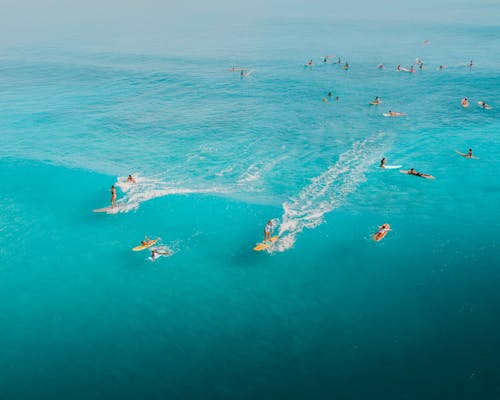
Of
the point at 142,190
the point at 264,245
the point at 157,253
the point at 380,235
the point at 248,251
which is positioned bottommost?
the point at 157,253

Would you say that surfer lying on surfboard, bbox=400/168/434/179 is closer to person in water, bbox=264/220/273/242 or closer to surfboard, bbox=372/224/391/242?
surfboard, bbox=372/224/391/242

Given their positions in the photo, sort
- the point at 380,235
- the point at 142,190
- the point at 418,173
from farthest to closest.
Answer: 1. the point at 418,173
2. the point at 142,190
3. the point at 380,235

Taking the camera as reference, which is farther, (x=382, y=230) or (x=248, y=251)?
(x=382, y=230)

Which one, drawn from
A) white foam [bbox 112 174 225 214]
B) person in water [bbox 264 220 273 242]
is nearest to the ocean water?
white foam [bbox 112 174 225 214]

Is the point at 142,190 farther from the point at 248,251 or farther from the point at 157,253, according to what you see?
the point at 248,251

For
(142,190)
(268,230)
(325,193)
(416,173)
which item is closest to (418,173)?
(416,173)

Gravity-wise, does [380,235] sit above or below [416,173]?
below
